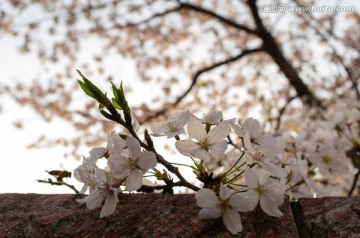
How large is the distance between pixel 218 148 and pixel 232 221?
25 centimetres

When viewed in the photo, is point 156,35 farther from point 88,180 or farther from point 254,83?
point 88,180

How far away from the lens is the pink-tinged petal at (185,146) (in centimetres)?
117

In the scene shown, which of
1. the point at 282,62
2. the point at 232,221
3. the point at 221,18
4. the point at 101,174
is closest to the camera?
the point at 232,221

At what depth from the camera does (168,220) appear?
1092 mm

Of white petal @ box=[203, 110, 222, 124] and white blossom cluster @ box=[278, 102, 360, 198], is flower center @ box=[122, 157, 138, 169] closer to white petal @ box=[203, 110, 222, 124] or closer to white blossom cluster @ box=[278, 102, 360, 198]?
white petal @ box=[203, 110, 222, 124]

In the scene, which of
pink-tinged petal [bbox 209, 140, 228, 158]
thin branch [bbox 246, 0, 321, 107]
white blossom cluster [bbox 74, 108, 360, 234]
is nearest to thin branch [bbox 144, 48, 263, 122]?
thin branch [bbox 246, 0, 321, 107]

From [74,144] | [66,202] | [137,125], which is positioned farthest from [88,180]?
[74,144]

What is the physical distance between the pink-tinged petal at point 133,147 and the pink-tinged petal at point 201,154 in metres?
0.18

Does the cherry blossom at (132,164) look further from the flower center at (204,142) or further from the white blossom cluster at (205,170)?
the flower center at (204,142)

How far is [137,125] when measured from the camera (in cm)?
134

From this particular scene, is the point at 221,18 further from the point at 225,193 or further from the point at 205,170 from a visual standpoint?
the point at 225,193

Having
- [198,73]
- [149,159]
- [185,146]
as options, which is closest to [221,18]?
[198,73]

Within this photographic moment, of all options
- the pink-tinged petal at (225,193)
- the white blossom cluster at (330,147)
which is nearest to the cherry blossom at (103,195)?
the pink-tinged petal at (225,193)

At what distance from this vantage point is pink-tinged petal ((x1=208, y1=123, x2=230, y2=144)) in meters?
1.18
